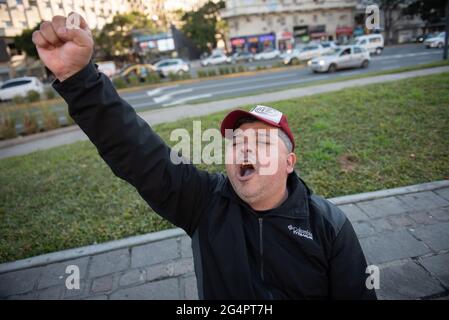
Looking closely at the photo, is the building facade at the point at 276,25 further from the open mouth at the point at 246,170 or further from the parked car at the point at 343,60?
the open mouth at the point at 246,170

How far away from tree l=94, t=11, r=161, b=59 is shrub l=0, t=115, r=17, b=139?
24.6m

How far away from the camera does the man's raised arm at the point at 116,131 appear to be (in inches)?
50.5

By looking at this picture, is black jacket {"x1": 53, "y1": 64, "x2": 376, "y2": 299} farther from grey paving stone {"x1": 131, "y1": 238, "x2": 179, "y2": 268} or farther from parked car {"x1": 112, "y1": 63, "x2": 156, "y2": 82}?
parked car {"x1": 112, "y1": 63, "x2": 156, "y2": 82}

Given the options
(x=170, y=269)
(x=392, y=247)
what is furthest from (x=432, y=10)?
(x=170, y=269)

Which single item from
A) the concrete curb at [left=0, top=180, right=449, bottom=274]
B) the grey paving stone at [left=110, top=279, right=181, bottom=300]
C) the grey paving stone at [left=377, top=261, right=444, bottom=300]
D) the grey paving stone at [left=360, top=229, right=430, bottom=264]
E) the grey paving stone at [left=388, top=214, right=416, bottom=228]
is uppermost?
the concrete curb at [left=0, top=180, right=449, bottom=274]

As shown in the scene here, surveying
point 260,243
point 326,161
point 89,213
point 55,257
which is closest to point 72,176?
point 89,213

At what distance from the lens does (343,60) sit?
1814 centimetres

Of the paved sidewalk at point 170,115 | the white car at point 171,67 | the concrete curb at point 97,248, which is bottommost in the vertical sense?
the concrete curb at point 97,248

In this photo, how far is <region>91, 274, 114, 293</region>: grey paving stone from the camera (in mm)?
2875

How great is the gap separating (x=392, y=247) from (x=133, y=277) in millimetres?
2622

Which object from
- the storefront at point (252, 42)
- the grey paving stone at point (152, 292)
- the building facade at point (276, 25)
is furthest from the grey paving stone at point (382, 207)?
the storefront at point (252, 42)

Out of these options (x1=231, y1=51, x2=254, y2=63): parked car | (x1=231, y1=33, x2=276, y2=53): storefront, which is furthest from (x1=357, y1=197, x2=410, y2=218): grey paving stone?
(x1=231, y1=33, x2=276, y2=53): storefront

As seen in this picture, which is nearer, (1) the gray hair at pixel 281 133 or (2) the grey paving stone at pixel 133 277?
(1) the gray hair at pixel 281 133

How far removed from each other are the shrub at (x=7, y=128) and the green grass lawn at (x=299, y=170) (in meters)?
2.94
